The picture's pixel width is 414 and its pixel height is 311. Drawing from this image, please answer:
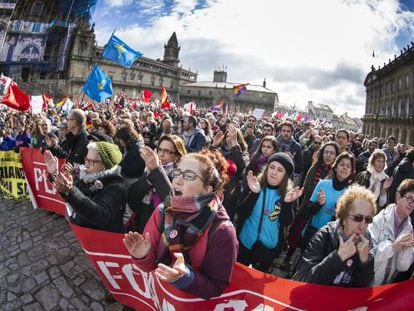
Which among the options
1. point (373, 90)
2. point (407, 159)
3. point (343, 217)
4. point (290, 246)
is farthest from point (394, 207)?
point (373, 90)

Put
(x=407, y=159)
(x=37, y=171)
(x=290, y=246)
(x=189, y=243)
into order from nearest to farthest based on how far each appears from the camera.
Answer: (x=189, y=243)
(x=290, y=246)
(x=37, y=171)
(x=407, y=159)

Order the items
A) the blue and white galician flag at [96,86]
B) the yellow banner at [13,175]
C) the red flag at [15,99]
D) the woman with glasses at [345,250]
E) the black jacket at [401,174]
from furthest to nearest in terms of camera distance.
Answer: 1. the blue and white galician flag at [96,86]
2. the red flag at [15,99]
3. the yellow banner at [13,175]
4. the black jacket at [401,174]
5. the woman with glasses at [345,250]

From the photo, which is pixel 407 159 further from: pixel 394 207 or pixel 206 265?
pixel 206 265

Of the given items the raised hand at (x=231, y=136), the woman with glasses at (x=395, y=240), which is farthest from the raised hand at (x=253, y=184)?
the raised hand at (x=231, y=136)

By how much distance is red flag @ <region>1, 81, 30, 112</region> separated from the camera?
10.0m

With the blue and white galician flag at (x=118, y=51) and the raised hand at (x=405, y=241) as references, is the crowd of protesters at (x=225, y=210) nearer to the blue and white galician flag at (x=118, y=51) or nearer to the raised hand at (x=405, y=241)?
the raised hand at (x=405, y=241)

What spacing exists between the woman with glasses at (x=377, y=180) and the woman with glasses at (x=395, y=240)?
5.75ft

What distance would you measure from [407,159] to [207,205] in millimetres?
5933

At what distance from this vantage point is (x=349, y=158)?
13.8 ft

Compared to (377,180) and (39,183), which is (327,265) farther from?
(39,183)

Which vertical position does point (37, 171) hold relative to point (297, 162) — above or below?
below

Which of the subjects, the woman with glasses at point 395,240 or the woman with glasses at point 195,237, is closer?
the woman with glasses at point 195,237

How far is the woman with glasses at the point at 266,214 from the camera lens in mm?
3295

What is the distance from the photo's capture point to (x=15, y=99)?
1019 cm
